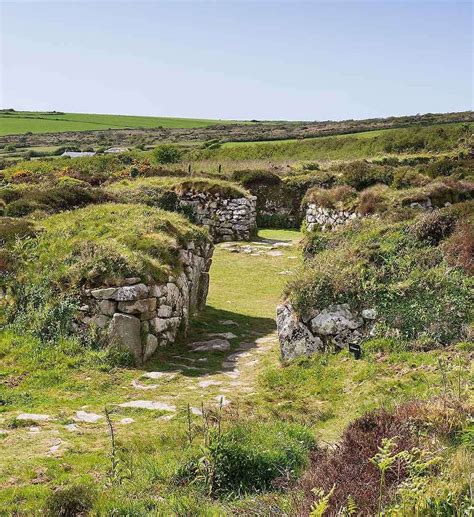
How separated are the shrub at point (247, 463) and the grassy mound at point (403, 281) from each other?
409 centimetres

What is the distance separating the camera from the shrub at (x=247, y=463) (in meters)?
5.74

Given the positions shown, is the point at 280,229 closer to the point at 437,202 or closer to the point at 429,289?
the point at 437,202

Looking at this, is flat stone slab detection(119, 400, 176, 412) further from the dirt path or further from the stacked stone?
the stacked stone

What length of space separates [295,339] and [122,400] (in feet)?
10.8

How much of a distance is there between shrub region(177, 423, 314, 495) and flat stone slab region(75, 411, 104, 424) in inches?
102

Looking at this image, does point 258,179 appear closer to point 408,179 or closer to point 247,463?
point 408,179

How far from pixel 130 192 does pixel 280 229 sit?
959cm

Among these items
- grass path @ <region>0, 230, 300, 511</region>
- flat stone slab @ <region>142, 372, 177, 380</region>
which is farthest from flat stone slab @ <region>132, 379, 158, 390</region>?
flat stone slab @ <region>142, 372, 177, 380</region>

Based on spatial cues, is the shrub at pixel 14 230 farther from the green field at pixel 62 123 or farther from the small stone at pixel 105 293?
the green field at pixel 62 123

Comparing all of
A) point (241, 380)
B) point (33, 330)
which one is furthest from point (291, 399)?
point (33, 330)

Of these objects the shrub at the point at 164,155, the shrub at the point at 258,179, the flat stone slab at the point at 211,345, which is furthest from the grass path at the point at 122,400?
the shrub at the point at 164,155

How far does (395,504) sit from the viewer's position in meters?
4.37

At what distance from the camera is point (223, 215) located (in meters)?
27.9

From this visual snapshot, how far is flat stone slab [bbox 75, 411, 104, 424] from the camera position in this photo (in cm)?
818
